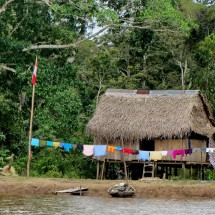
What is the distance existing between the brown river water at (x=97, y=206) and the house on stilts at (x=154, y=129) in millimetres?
5915

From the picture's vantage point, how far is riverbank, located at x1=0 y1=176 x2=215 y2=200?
2442 centimetres

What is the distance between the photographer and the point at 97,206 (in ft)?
67.1

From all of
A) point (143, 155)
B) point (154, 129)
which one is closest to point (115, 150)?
point (143, 155)

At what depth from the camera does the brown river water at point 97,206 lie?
18.8 meters

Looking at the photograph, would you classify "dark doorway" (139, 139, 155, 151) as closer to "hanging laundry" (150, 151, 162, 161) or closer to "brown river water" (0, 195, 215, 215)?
"hanging laundry" (150, 151, 162, 161)

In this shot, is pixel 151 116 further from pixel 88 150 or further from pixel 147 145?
pixel 88 150

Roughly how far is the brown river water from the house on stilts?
5915 mm

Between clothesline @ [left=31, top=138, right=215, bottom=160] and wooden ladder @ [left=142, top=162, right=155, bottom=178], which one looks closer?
clothesline @ [left=31, top=138, right=215, bottom=160]

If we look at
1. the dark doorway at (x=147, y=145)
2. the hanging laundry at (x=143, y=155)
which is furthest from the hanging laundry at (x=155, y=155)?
the dark doorway at (x=147, y=145)

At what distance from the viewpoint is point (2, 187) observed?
24391 mm

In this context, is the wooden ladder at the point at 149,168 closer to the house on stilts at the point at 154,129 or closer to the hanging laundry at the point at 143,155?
the house on stilts at the point at 154,129

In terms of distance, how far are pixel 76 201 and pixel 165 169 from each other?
46.7 ft

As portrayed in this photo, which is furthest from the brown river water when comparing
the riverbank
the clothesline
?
the clothesline

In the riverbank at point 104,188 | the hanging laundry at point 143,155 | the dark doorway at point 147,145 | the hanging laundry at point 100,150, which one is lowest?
the riverbank at point 104,188
